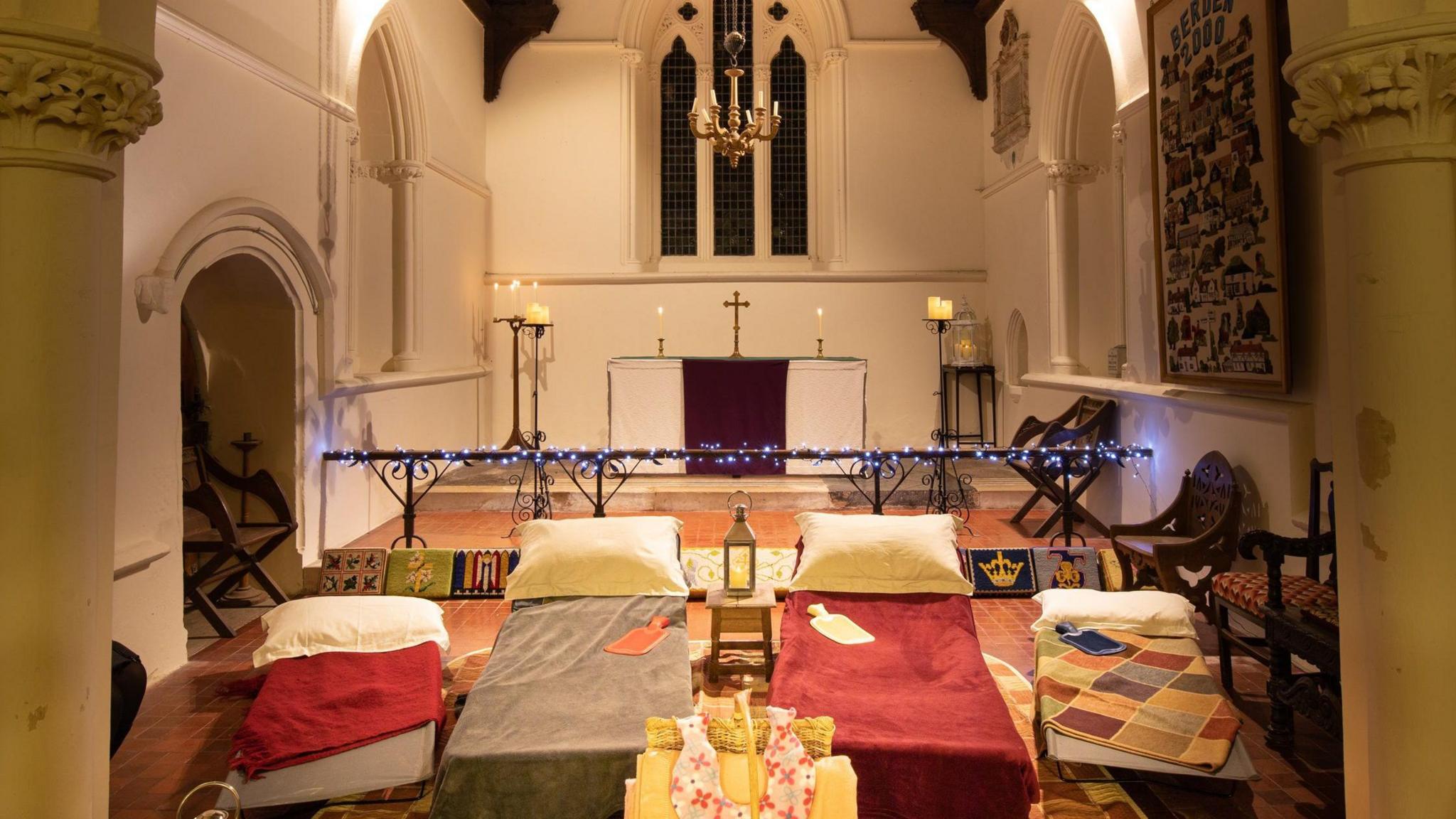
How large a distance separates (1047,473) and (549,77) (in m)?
7.72

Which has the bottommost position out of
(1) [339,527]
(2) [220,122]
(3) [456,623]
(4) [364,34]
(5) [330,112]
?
(3) [456,623]

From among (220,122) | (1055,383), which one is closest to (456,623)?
(220,122)

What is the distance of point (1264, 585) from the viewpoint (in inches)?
162

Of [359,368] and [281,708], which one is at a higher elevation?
[359,368]

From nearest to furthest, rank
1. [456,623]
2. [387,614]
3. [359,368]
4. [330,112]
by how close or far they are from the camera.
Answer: [387,614], [456,623], [330,112], [359,368]

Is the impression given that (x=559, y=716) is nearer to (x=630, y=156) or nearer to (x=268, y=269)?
(x=268, y=269)

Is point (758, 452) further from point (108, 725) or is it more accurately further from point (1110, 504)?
point (108, 725)

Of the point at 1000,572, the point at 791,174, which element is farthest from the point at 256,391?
the point at 791,174

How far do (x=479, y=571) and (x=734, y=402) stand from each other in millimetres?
3495

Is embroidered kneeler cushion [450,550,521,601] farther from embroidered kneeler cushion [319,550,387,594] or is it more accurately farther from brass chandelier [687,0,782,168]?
brass chandelier [687,0,782,168]

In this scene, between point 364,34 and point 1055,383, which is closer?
point 364,34

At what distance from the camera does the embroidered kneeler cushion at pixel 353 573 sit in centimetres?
550

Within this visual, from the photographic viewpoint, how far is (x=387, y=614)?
4152mm

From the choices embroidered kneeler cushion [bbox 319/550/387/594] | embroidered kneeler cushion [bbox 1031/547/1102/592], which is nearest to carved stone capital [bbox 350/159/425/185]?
embroidered kneeler cushion [bbox 319/550/387/594]
